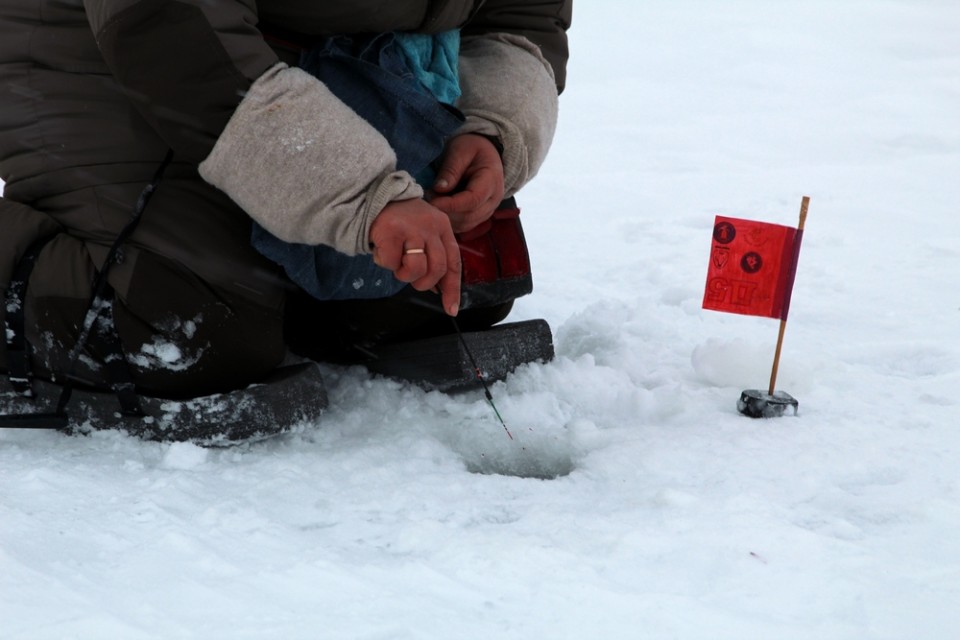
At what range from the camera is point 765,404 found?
6.20ft

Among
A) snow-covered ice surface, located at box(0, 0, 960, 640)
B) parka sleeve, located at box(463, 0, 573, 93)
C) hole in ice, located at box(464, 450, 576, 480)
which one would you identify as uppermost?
parka sleeve, located at box(463, 0, 573, 93)

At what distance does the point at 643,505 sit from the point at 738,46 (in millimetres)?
5065

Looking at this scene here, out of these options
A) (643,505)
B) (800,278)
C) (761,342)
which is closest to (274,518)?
(643,505)

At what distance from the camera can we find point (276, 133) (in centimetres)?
155

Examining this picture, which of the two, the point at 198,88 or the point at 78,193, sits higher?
the point at 198,88

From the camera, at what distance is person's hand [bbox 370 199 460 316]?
1.56 metres

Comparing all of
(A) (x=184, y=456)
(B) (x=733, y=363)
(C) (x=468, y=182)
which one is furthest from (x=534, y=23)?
(A) (x=184, y=456)

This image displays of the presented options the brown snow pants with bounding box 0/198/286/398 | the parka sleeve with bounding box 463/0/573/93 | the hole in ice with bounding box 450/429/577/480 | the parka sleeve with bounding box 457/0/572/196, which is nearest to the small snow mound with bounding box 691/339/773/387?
the hole in ice with bounding box 450/429/577/480

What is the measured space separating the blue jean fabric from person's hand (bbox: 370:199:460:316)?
254 millimetres

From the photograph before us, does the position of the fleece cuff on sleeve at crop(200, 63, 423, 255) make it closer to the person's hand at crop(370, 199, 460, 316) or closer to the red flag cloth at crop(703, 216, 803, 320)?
the person's hand at crop(370, 199, 460, 316)

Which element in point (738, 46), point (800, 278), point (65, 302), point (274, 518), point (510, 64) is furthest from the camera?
point (738, 46)

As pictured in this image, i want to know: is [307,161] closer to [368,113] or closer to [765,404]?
[368,113]

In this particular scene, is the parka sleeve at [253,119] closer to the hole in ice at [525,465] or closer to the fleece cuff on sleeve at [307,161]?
the fleece cuff on sleeve at [307,161]

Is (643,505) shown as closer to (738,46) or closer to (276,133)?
(276,133)
